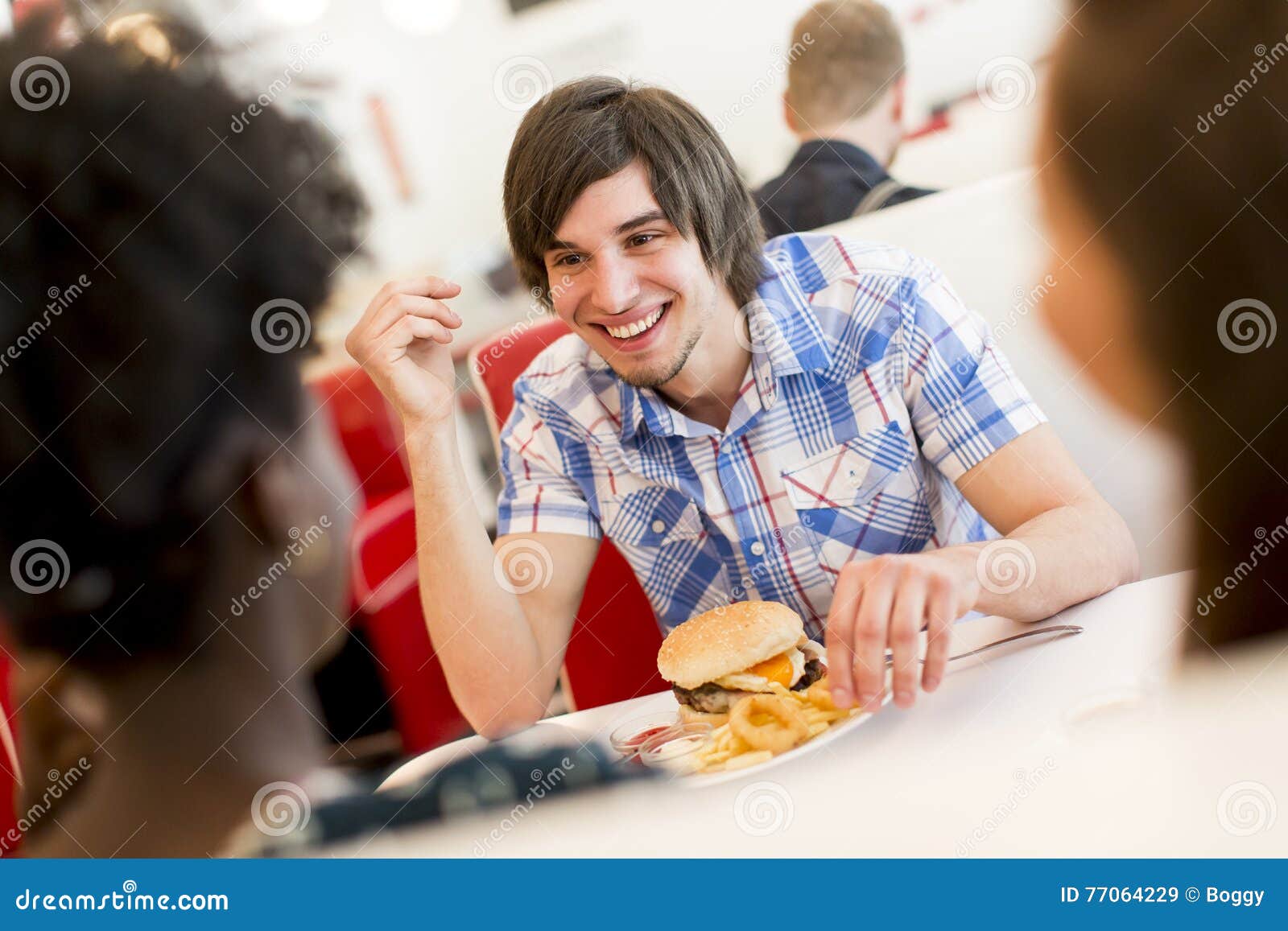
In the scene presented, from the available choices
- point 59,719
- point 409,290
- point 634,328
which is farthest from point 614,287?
point 59,719

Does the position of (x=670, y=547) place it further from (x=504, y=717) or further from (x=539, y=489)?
(x=504, y=717)

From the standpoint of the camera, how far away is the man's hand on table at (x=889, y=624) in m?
0.92

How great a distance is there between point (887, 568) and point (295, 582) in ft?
3.38

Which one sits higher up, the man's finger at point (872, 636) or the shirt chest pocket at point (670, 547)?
the man's finger at point (872, 636)

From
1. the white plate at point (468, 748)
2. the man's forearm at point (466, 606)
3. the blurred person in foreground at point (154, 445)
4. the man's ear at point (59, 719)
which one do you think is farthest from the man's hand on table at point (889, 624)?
the man's ear at point (59, 719)

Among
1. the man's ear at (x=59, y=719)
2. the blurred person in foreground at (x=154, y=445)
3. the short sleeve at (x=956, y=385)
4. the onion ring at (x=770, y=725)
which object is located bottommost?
the man's ear at (x=59, y=719)

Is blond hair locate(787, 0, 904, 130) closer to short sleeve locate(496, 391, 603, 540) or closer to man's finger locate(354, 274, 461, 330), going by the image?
short sleeve locate(496, 391, 603, 540)

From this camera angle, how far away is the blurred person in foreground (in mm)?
1196

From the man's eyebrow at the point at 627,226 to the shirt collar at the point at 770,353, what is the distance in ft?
0.64

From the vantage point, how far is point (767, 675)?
1083 mm

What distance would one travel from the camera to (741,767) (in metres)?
0.94

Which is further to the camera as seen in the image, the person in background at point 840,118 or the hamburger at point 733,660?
the person in background at point 840,118

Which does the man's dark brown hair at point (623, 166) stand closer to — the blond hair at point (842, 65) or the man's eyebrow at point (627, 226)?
the man's eyebrow at point (627, 226)

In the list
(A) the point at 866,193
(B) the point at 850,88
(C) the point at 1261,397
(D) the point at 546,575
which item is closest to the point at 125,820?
(D) the point at 546,575
